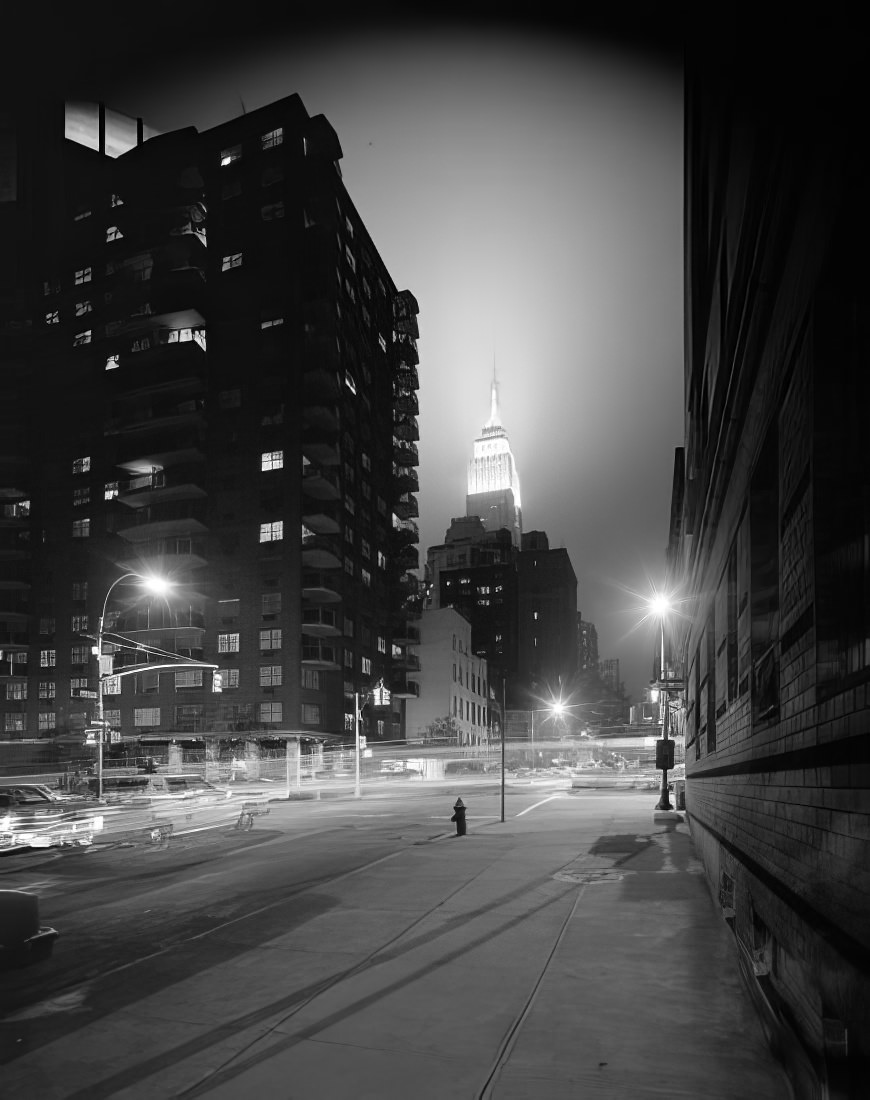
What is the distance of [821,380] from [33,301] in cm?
9494

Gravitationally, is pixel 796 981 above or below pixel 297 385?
below

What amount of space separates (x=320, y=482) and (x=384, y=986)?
61.9 m

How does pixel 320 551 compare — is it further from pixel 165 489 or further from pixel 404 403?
pixel 404 403

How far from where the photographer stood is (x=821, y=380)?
17.2 ft

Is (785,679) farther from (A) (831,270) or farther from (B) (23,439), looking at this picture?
(B) (23,439)

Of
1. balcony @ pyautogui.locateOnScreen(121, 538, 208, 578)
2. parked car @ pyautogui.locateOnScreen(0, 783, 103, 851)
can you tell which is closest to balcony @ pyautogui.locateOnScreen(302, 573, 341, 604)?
balcony @ pyautogui.locateOnScreen(121, 538, 208, 578)

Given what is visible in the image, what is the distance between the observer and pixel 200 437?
7206 centimetres

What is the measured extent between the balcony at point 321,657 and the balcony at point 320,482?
12.2m

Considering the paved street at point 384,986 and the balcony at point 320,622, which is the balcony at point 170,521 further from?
the paved street at point 384,986

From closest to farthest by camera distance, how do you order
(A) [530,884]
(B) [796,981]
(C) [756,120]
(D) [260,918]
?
(B) [796,981] < (C) [756,120] < (D) [260,918] < (A) [530,884]

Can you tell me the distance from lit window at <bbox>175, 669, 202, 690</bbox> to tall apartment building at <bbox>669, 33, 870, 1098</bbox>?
205 ft

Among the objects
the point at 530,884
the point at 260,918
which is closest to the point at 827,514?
the point at 260,918

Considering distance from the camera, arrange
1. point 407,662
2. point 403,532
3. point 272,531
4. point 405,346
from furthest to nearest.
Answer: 1. point 405,346
2. point 403,532
3. point 407,662
4. point 272,531

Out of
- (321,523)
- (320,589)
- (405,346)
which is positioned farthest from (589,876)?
(405,346)
